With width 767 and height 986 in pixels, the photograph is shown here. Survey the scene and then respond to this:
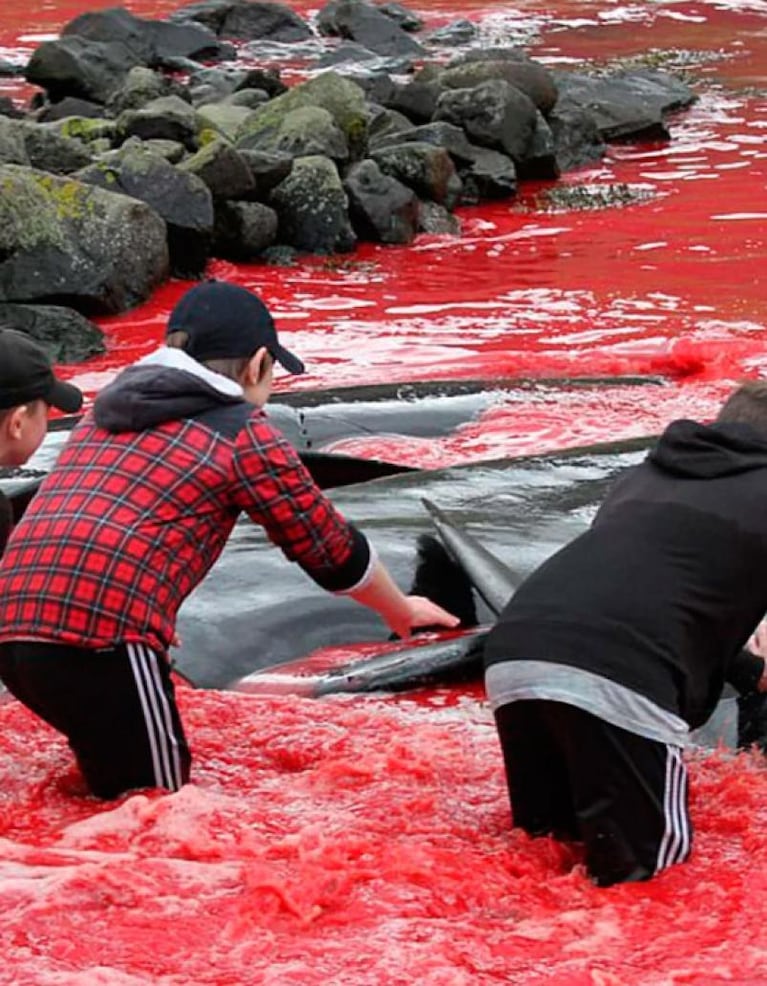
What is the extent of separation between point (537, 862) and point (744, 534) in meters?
1.00

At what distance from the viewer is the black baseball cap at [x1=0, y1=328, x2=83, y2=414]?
5336 millimetres

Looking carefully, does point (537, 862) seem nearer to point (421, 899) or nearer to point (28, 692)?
point (421, 899)

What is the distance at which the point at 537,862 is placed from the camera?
4523 millimetres

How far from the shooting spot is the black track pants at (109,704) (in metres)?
4.70

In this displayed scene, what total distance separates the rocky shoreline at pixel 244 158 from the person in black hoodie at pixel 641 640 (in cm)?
972

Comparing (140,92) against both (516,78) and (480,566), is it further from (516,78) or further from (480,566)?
(480,566)

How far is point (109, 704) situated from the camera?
4.71m

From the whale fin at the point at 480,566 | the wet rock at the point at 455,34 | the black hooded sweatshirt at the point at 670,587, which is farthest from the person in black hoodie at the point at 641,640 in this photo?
the wet rock at the point at 455,34

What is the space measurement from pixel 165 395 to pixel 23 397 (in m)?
0.77

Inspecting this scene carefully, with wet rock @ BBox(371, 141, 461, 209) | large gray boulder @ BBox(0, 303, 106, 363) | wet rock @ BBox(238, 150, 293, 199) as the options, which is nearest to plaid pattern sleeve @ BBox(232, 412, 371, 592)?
large gray boulder @ BBox(0, 303, 106, 363)

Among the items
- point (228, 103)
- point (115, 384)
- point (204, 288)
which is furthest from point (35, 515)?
point (228, 103)

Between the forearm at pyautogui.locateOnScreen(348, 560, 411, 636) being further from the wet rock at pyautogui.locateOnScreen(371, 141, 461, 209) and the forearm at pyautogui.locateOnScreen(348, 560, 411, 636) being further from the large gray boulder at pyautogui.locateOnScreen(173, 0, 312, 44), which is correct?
the large gray boulder at pyautogui.locateOnScreen(173, 0, 312, 44)

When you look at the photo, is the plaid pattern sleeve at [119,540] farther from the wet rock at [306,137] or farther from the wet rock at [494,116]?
the wet rock at [494,116]

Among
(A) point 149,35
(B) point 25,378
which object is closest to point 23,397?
(B) point 25,378
